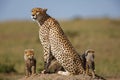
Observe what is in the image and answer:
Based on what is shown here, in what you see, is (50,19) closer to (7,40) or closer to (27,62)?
(27,62)

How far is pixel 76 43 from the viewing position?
2412 centimetres

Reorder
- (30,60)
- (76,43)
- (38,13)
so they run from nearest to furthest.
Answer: (38,13) → (30,60) → (76,43)

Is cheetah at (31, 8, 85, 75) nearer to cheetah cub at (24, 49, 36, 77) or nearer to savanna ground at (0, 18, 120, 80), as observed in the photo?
cheetah cub at (24, 49, 36, 77)

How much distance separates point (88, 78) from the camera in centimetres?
1009

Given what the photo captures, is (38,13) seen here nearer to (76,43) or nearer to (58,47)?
(58,47)

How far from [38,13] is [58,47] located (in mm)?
827

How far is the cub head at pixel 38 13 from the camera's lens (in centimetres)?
1027

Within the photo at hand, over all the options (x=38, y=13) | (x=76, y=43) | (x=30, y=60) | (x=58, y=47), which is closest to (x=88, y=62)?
(x=58, y=47)

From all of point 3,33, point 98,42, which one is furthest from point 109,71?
point 3,33

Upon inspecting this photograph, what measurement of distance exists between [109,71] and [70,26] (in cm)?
1849

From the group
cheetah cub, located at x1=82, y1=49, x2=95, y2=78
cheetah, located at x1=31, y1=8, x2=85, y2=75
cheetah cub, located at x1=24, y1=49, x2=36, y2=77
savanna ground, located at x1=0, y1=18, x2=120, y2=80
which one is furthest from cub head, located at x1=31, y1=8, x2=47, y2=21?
savanna ground, located at x1=0, y1=18, x2=120, y2=80

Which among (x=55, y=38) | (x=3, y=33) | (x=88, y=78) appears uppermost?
(x=3, y=33)

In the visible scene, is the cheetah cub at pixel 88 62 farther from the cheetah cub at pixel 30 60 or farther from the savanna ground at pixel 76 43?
the savanna ground at pixel 76 43

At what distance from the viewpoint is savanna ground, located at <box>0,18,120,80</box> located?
51.8ft
